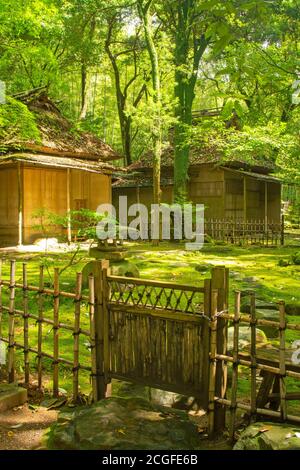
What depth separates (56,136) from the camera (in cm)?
1930

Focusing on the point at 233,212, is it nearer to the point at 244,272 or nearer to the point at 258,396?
the point at 244,272

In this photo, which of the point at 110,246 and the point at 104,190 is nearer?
the point at 110,246

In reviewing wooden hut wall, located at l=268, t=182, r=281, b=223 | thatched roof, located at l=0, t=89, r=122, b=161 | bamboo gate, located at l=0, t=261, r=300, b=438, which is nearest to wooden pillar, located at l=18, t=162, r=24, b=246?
thatched roof, located at l=0, t=89, r=122, b=161

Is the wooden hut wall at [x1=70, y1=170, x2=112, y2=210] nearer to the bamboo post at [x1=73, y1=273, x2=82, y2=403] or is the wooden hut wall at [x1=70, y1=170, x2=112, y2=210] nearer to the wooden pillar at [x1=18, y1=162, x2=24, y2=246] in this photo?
the wooden pillar at [x1=18, y1=162, x2=24, y2=246]

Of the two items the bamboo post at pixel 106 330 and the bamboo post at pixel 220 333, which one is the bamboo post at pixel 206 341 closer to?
the bamboo post at pixel 220 333

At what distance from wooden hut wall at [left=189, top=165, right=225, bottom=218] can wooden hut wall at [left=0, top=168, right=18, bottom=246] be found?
10.4 metres

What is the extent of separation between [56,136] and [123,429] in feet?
56.5

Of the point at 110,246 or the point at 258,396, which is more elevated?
the point at 110,246

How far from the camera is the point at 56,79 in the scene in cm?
1702

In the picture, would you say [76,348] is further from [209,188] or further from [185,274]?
[209,188]

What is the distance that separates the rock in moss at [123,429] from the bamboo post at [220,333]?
259 millimetres

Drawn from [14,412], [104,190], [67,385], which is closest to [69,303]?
[67,385]
